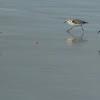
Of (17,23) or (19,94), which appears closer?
(19,94)

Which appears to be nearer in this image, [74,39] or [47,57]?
[47,57]

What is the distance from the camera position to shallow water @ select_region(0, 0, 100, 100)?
8.16 metres

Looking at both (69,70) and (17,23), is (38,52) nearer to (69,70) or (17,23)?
(69,70)

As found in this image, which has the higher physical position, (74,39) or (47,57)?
(74,39)

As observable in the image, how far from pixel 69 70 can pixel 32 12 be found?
32.5 feet

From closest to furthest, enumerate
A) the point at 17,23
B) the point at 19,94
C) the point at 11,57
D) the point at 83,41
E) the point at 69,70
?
1. the point at 19,94
2. the point at 69,70
3. the point at 11,57
4. the point at 83,41
5. the point at 17,23

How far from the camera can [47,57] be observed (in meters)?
11.0

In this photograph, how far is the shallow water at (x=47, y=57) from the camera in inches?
321

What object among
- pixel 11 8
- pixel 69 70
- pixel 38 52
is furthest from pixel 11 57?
pixel 11 8

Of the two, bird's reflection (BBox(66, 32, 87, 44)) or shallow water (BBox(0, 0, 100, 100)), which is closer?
shallow water (BBox(0, 0, 100, 100))

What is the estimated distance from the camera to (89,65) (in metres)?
10.2

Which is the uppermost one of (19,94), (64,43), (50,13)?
(50,13)

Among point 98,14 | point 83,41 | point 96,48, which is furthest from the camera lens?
point 98,14

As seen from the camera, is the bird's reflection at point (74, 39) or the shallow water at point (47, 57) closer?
the shallow water at point (47, 57)
